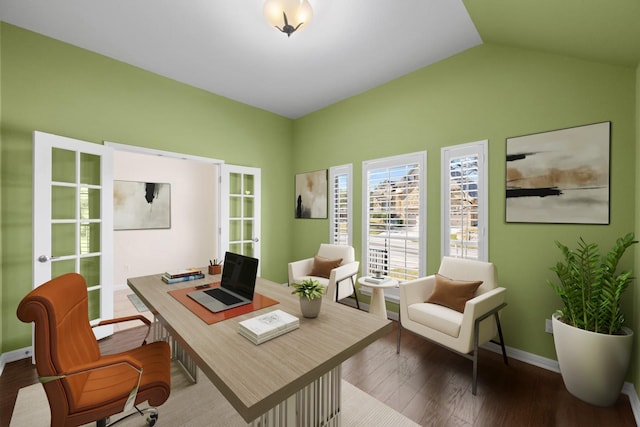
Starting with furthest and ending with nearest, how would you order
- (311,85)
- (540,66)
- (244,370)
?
1. (311,85)
2. (540,66)
3. (244,370)

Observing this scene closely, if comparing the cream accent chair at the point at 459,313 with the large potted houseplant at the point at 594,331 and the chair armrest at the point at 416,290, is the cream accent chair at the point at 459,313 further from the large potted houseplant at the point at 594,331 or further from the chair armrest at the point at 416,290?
the large potted houseplant at the point at 594,331

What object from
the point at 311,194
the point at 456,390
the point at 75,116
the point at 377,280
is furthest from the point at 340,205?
the point at 75,116

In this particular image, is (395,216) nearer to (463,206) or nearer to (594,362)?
(463,206)

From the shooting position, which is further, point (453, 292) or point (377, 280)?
point (377, 280)

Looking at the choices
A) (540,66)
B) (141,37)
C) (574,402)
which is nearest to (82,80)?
(141,37)

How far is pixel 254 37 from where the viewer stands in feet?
8.46

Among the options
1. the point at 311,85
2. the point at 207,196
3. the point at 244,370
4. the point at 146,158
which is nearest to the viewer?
the point at 244,370

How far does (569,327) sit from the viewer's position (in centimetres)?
189

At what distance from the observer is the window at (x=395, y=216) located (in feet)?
10.4

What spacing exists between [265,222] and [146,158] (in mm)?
2675

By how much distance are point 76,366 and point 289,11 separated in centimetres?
238

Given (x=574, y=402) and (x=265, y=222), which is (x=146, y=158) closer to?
(x=265, y=222)

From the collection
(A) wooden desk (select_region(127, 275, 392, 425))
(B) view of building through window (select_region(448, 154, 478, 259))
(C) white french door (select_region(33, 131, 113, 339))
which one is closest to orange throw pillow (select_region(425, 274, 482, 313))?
(B) view of building through window (select_region(448, 154, 478, 259))

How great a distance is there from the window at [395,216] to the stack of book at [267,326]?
2.24m
